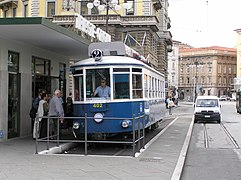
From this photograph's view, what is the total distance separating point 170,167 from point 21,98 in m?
7.63

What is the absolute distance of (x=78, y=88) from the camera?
14.3m

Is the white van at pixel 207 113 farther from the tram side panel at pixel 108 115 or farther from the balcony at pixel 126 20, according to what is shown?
the balcony at pixel 126 20

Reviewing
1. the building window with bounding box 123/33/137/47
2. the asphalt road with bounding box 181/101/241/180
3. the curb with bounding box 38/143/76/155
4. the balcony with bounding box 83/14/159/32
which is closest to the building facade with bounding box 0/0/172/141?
the curb with bounding box 38/143/76/155

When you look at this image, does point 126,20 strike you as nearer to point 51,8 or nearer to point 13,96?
point 51,8

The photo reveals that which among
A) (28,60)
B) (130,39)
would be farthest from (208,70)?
(28,60)

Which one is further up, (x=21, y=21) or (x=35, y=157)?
(x=21, y=21)

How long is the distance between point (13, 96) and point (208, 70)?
396ft

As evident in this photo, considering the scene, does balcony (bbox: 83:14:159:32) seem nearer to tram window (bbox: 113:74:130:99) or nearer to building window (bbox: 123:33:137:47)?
building window (bbox: 123:33:137:47)

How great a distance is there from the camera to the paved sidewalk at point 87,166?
29.6 ft

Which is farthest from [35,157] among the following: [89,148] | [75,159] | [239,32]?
[239,32]

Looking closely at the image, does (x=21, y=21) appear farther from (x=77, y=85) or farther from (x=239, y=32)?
(x=239, y=32)

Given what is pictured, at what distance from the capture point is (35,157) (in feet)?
37.0

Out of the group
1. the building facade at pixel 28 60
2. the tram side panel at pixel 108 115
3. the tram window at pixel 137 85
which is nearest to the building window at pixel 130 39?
the building facade at pixel 28 60

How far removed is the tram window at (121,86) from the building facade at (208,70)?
11463 centimetres
